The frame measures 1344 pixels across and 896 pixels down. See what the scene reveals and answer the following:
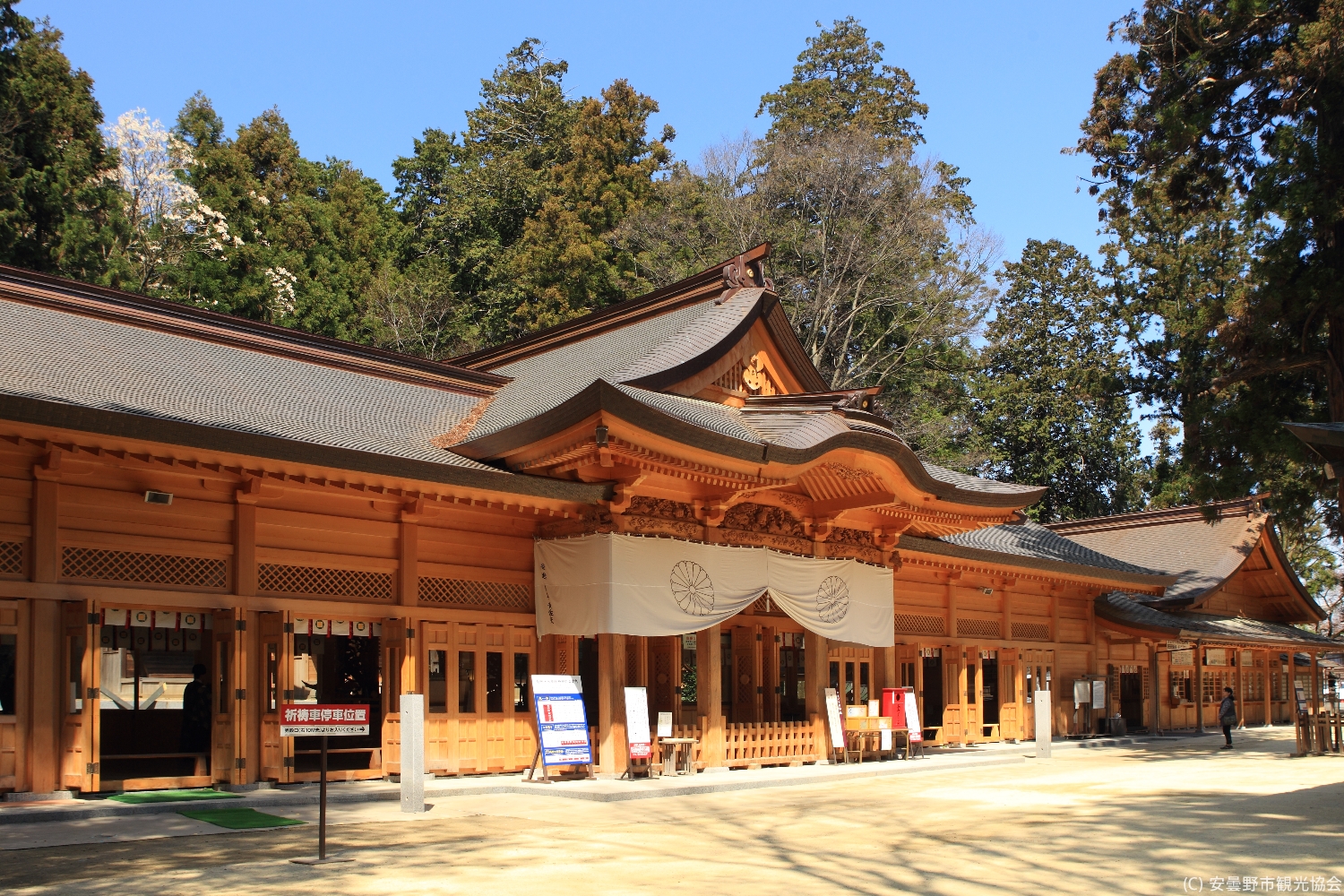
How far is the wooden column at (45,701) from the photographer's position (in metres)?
12.3

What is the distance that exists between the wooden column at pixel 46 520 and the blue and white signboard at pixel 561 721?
5.53 metres

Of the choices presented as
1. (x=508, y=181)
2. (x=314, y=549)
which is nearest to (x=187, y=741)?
(x=314, y=549)

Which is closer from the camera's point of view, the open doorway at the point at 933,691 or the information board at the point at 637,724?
the information board at the point at 637,724

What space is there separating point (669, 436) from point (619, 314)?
873 centimetres

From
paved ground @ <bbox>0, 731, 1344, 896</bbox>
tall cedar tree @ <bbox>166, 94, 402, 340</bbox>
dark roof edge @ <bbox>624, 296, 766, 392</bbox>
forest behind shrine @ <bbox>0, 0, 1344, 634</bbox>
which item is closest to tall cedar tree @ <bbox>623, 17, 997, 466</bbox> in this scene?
forest behind shrine @ <bbox>0, 0, 1344, 634</bbox>

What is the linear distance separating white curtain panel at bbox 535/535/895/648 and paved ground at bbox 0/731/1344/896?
2682mm

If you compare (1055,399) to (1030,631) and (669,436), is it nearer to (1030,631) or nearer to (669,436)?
(1030,631)

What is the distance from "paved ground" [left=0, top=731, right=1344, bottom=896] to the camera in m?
8.26

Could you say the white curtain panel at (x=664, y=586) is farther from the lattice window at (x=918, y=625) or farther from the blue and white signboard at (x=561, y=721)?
the lattice window at (x=918, y=625)

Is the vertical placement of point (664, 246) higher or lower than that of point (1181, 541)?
higher

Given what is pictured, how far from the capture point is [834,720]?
18969mm

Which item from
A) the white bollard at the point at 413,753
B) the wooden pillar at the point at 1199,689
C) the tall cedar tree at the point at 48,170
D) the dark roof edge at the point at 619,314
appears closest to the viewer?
the white bollard at the point at 413,753

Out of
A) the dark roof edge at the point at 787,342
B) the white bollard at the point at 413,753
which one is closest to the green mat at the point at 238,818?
the white bollard at the point at 413,753

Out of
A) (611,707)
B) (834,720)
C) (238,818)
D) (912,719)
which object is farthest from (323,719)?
(912,719)
